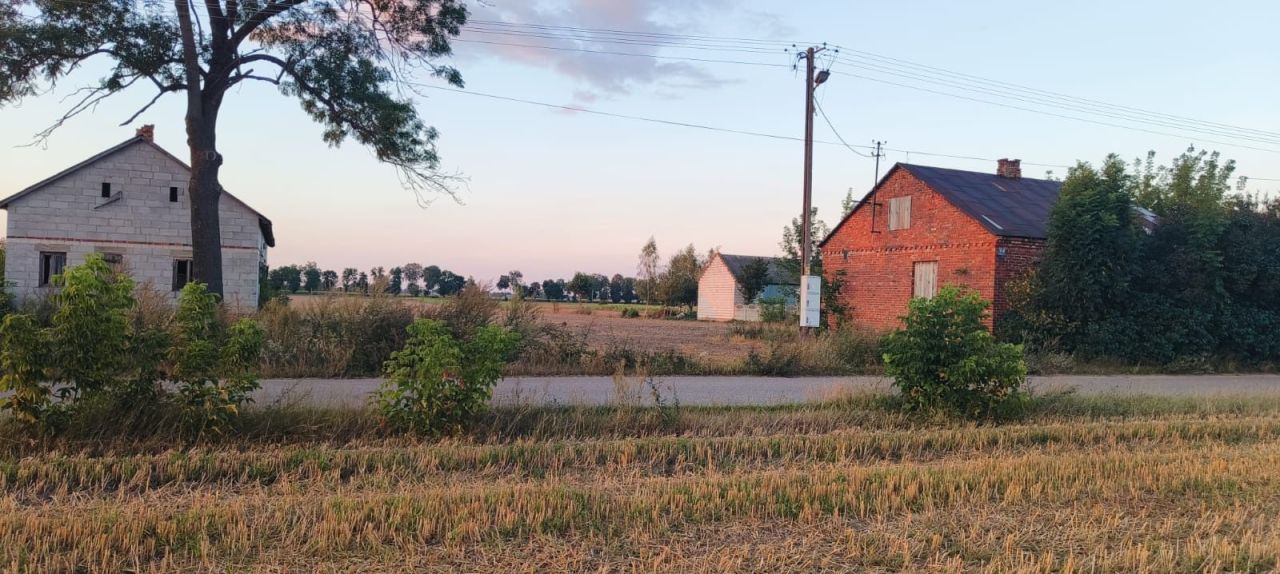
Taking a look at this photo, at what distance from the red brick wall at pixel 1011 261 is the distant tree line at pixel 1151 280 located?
240 cm

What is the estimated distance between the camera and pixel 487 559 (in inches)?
181

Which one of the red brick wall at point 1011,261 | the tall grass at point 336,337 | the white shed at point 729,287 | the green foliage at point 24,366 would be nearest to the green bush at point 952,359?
the tall grass at point 336,337

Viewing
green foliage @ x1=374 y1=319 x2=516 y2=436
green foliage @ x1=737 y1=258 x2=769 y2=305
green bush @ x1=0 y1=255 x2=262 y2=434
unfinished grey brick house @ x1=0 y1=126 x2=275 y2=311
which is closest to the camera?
green bush @ x1=0 y1=255 x2=262 y2=434

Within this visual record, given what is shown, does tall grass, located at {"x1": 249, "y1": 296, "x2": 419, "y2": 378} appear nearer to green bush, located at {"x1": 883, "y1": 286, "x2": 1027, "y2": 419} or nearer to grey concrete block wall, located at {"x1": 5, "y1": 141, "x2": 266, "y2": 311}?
green bush, located at {"x1": 883, "y1": 286, "x2": 1027, "y2": 419}

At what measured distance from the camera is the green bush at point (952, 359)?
998cm

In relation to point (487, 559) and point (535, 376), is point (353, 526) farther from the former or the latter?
point (535, 376)

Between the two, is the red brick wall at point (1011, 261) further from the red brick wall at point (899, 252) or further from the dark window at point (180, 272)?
the dark window at point (180, 272)

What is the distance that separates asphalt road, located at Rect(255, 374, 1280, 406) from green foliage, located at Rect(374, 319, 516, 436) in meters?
1.38

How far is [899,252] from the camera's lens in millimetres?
28047

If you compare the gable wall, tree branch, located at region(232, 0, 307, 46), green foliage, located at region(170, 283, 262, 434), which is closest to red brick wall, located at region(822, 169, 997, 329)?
tree branch, located at region(232, 0, 307, 46)

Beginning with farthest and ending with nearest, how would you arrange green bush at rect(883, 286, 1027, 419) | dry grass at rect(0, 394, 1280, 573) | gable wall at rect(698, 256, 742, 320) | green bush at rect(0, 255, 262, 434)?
gable wall at rect(698, 256, 742, 320) → green bush at rect(883, 286, 1027, 419) → green bush at rect(0, 255, 262, 434) → dry grass at rect(0, 394, 1280, 573)

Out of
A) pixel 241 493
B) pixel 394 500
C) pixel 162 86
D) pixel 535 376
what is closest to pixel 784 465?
pixel 394 500

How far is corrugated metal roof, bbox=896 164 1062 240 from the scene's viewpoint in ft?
81.5

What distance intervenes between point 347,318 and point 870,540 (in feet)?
37.2
